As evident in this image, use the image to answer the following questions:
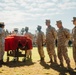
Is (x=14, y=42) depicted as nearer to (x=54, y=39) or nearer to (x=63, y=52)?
(x=54, y=39)

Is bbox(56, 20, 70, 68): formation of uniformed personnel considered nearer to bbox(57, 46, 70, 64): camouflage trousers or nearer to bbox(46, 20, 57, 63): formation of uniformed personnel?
bbox(57, 46, 70, 64): camouflage trousers

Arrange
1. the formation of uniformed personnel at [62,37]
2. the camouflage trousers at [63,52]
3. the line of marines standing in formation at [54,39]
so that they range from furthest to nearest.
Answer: the formation of uniformed personnel at [62,37] < the line of marines standing in formation at [54,39] < the camouflage trousers at [63,52]

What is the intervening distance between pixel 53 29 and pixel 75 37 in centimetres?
244

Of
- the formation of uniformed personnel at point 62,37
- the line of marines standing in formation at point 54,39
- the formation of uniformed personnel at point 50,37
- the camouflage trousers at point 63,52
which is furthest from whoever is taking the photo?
the formation of uniformed personnel at point 50,37

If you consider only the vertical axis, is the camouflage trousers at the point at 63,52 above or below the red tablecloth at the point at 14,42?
below

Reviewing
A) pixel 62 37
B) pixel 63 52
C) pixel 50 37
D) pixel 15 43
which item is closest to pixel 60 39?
pixel 62 37

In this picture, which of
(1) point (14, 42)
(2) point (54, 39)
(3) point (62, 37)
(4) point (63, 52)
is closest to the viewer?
(4) point (63, 52)

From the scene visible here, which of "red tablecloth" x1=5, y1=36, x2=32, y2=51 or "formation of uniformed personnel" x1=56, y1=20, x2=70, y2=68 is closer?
"formation of uniformed personnel" x1=56, y1=20, x2=70, y2=68

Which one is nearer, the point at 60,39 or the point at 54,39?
the point at 60,39

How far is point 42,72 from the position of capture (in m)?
10.1

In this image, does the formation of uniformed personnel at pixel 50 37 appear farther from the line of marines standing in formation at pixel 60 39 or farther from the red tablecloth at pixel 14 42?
the red tablecloth at pixel 14 42

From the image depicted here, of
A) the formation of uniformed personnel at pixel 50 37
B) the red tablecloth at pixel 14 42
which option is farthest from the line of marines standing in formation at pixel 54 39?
the red tablecloth at pixel 14 42

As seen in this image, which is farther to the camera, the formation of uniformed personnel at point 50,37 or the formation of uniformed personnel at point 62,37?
the formation of uniformed personnel at point 50,37

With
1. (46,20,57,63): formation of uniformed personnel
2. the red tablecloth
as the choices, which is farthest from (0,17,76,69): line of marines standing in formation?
the red tablecloth
